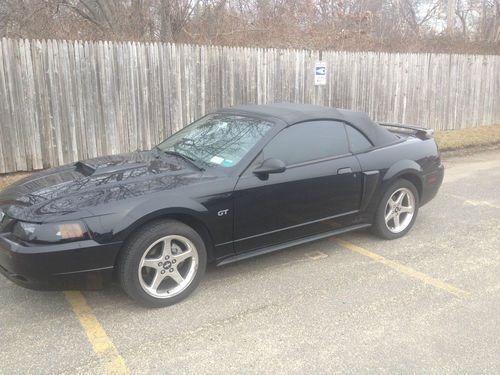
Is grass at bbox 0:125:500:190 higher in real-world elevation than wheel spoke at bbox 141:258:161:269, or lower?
lower

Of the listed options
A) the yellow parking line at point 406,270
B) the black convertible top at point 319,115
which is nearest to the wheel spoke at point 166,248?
the black convertible top at point 319,115

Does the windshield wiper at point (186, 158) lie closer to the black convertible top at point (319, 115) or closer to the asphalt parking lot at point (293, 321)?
the black convertible top at point (319, 115)

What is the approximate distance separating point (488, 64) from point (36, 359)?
14371mm

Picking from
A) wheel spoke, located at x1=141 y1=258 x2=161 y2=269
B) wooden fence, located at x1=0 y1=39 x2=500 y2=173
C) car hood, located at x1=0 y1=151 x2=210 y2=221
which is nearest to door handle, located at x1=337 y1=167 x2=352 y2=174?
car hood, located at x1=0 y1=151 x2=210 y2=221

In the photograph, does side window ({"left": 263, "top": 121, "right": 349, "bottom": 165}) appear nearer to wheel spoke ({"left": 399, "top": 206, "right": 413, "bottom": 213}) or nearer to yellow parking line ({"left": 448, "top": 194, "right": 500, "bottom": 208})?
wheel spoke ({"left": 399, "top": 206, "right": 413, "bottom": 213})

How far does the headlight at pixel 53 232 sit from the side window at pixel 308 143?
1.67 meters

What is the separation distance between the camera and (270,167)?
3871 mm

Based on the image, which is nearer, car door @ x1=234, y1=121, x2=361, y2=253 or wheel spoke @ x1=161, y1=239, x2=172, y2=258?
wheel spoke @ x1=161, y1=239, x2=172, y2=258

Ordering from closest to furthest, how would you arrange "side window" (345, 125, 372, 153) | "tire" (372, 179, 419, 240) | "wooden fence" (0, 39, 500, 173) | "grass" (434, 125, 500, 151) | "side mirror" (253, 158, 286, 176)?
"side mirror" (253, 158, 286, 176) < "side window" (345, 125, 372, 153) < "tire" (372, 179, 419, 240) < "wooden fence" (0, 39, 500, 173) < "grass" (434, 125, 500, 151)

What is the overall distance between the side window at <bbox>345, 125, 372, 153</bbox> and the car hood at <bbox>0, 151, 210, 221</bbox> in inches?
68.1

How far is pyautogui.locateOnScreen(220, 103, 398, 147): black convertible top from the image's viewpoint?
445 cm

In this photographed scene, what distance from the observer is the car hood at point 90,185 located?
3342 mm

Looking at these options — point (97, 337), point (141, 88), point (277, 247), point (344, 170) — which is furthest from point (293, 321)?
point (141, 88)

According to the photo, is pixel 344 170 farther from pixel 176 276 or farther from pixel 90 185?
pixel 90 185
